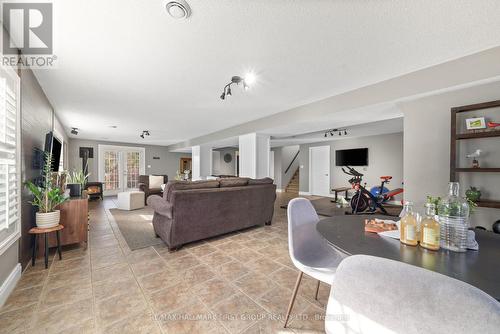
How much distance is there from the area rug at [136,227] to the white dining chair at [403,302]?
9.44ft

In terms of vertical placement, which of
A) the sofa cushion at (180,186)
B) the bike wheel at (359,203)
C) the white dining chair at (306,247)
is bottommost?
the bike wheel at (359,203)

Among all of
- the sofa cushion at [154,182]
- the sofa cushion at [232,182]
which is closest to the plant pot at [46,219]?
the sofa cushion at [232,182]

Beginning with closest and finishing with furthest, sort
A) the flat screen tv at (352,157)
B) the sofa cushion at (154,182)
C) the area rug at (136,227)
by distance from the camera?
the area rug at (136,227) < the sofa cushion at (154,182) < the flat screen tv at (352,157)

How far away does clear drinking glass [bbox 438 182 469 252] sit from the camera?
95 cm

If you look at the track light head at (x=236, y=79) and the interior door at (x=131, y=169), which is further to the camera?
the interior door at (x=131, y=169)

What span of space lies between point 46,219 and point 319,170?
24.8 ft

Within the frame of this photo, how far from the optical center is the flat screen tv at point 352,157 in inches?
264

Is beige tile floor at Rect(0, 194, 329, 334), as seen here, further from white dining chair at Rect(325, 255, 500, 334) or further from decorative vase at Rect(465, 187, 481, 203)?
decorative vase at Rect(465, 187, 481, 203)

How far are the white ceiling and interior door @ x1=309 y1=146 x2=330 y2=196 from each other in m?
4.82

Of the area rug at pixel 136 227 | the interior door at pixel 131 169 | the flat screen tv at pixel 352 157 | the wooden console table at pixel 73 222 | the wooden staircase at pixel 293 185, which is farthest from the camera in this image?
the wooden staircase at pixel 293 185

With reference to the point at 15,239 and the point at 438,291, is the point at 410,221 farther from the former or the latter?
the point at 15,239

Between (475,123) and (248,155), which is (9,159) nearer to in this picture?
(248,155)

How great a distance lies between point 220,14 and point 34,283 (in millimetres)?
2914

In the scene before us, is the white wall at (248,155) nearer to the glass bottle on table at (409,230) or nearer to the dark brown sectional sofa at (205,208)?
the dark brown sectional sofa at (205,208)
